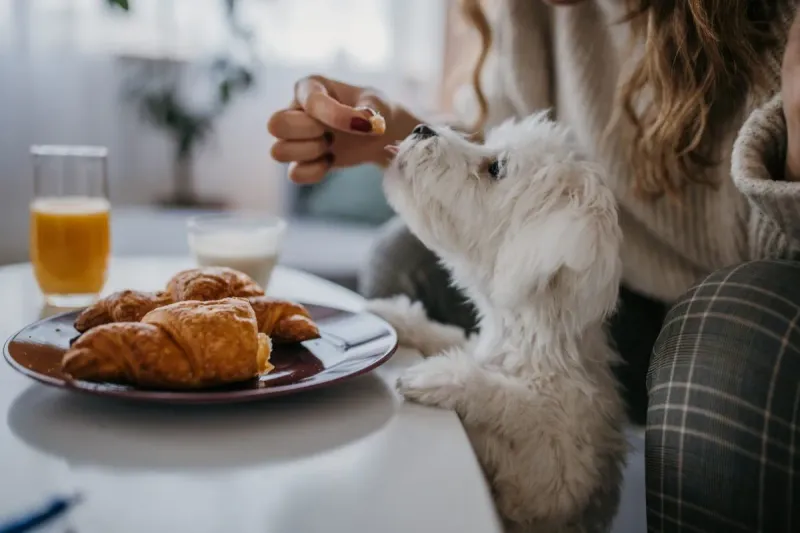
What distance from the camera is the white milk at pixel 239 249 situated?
3.43 ft

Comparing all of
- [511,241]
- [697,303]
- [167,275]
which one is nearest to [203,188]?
[167,275]

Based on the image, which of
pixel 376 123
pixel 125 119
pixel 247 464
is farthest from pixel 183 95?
pixel 247 464

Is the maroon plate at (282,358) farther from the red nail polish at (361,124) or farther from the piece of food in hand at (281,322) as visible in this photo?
the red nail polish at (361,124)

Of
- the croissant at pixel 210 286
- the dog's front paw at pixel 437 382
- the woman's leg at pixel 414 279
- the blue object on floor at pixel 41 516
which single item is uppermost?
Result: the croissant at pixel 210 286

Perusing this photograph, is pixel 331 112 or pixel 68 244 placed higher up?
pixel 331 112

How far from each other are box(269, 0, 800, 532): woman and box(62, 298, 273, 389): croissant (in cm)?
35

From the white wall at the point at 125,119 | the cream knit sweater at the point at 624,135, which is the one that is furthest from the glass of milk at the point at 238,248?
the white wall at the point at 125,119

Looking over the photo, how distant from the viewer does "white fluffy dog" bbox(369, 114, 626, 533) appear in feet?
2.66

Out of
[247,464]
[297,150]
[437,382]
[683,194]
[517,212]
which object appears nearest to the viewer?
[247,464]

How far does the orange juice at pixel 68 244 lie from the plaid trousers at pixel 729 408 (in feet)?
2.17

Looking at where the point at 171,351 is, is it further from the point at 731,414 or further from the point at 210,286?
the point at 731,414

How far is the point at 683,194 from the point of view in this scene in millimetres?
1111

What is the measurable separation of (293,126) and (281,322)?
0.29 meters

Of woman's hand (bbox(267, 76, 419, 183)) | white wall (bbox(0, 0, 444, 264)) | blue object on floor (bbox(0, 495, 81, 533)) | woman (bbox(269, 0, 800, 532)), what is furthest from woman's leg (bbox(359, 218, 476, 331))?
white wall (bbox(0, 0, 444, 264))
